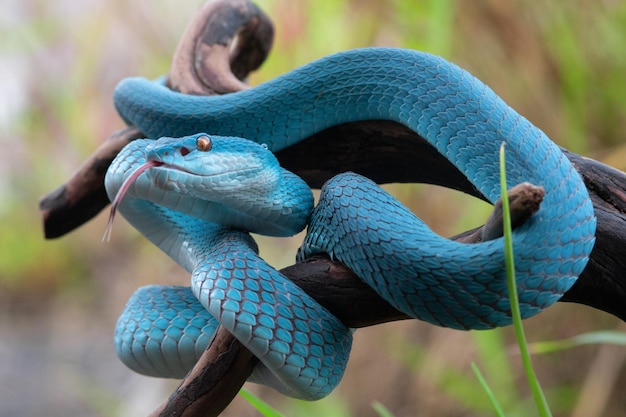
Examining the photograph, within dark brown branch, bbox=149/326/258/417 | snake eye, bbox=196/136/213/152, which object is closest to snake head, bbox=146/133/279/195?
snake eye, bbox=196/136/213/152

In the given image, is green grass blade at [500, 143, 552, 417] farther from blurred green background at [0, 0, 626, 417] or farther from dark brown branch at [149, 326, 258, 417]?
blurred green background at [0, 0, 626, 417]

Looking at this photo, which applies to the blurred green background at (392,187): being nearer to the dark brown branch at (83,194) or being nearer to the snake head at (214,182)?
the snake head at (214,182)

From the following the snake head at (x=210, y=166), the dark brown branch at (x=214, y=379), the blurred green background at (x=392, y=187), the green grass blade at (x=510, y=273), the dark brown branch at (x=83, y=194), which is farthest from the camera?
the blurred green background at (x=392, y=187)

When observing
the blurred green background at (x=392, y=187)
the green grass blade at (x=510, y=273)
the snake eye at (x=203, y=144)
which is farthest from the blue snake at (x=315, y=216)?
the blurred green background at (x=392, y=187)

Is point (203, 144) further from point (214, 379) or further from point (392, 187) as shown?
point (392, 187)

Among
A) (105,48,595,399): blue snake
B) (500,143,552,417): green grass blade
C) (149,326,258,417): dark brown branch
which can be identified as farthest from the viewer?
(149,326,258,417): dark brown branch

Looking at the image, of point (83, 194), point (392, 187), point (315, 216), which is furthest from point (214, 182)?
point (392, 187)

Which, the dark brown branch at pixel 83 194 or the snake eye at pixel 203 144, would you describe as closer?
the snake eye at pixel 203 144
